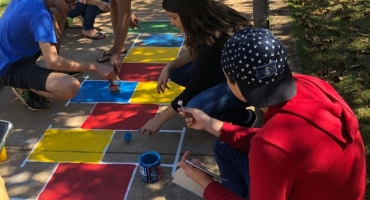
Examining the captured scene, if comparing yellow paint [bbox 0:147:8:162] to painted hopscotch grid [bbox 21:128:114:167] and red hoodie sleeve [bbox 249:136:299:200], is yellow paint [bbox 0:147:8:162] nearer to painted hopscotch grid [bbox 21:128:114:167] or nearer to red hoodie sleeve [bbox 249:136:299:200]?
painted hopscotch grid [bbox 21:128:114:167]

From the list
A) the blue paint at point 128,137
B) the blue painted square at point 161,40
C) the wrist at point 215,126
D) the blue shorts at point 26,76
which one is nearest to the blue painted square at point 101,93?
the blue shorts at point 26,76

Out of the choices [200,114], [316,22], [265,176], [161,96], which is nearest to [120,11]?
[161,96]

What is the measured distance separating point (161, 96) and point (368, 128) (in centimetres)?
177

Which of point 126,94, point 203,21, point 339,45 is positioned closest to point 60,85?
point 126,94

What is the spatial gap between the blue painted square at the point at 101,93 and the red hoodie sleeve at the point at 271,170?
7.79 feet

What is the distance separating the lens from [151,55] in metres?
4.68

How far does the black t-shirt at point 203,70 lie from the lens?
2.81 m

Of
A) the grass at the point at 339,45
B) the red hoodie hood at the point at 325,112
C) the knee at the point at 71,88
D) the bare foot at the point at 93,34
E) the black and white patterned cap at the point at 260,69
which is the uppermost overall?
the black and white patterned cap at the point at 260,69

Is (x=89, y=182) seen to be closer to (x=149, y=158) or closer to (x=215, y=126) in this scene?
(x=149, y=158)

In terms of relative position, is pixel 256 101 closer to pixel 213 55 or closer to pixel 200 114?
pixel 200 114

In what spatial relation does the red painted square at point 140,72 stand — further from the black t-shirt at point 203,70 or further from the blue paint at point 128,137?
the black t-shirt at point 203,70

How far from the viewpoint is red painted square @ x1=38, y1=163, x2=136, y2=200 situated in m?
2.80

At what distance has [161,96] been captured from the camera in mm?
3918

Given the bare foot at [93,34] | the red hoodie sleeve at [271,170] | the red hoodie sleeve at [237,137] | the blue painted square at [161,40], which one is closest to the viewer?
the red hoodie sleeve at [271,170]
